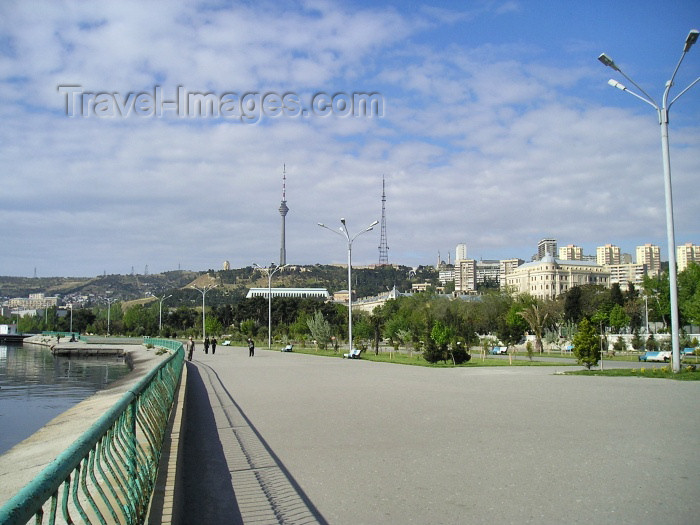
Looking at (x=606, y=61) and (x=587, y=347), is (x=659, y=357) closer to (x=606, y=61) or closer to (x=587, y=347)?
(x=587, y=347)

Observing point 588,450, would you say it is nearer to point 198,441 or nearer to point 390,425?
point 390,425

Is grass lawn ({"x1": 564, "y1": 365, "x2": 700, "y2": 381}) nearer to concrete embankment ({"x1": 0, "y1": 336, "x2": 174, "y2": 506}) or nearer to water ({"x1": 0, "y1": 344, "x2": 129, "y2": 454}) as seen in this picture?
concrete embankment ({"x1": 0, "y1": 336, "x2": 174, "y2": 506})

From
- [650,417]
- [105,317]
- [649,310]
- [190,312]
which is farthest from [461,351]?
[105,317]

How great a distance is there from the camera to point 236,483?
673cm

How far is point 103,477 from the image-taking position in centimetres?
406

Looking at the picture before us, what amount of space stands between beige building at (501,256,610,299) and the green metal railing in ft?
493

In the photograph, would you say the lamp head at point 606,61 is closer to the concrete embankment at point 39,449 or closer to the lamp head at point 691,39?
the lamp head at point 691,39

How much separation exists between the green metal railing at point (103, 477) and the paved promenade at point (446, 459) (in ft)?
2.58

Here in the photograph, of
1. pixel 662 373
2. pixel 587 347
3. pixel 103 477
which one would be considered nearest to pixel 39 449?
pixel 103 477

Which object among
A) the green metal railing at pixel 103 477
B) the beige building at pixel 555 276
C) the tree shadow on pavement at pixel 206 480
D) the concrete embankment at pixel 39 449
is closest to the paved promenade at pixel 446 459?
the tree shadow on pavement at pixel 206 480

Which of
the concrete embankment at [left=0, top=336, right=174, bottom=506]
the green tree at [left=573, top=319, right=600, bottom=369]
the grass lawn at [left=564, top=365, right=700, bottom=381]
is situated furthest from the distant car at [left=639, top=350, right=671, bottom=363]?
the concrete embankment at [left=0, top=336, right=174, bottom=506]

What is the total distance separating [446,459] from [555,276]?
154899 millimetres

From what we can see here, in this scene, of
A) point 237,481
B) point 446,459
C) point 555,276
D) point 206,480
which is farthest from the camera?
point 555,276

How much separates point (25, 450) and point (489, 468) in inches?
451
